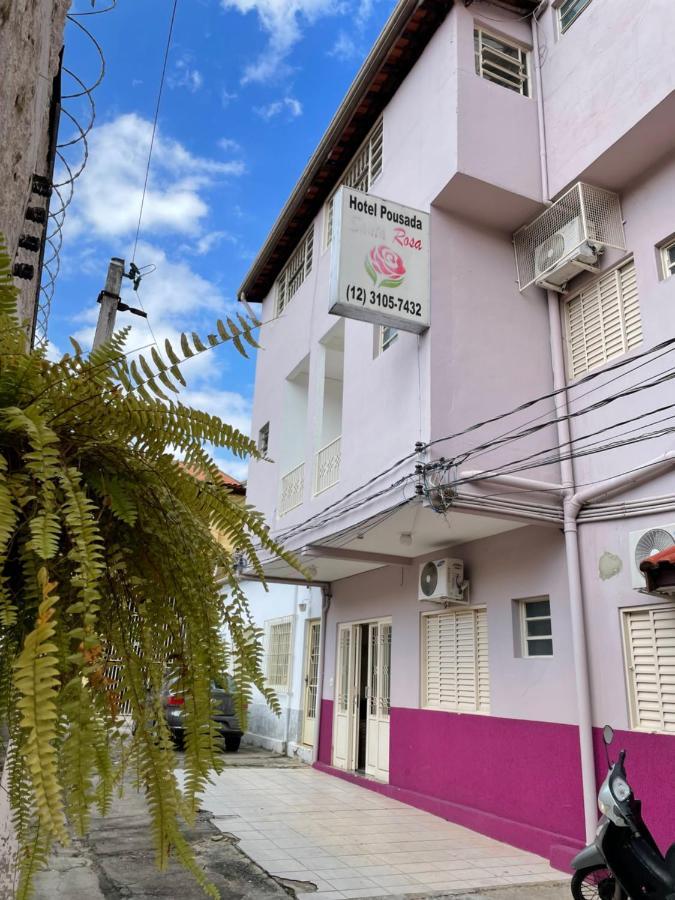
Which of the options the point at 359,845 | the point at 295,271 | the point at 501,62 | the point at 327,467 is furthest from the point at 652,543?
the point at 295,271

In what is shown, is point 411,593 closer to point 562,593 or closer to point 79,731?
point 562,593

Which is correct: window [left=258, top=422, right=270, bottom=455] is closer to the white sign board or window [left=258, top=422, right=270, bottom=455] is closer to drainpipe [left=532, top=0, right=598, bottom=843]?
the white sign board

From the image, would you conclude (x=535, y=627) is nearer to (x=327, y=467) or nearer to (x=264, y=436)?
(x=327, y=467)

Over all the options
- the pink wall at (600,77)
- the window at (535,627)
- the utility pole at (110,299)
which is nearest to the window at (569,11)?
the pink wall at (600,77)

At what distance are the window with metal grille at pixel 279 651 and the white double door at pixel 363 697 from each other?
7.38ft

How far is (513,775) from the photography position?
249 inches

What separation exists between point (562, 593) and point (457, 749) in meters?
2.24

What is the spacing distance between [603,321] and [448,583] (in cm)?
317

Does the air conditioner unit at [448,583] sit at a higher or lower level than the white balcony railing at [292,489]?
lower

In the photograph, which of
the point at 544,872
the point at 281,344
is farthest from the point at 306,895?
the point at 281,344

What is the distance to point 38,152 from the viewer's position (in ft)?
10.2

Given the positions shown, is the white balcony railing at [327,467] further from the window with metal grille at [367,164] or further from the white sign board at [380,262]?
the window with metal grille at [367,164]

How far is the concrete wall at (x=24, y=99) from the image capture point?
205 cm

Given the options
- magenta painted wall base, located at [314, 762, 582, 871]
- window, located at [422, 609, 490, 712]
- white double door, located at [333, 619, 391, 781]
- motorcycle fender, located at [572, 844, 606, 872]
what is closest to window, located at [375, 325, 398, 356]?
window, located at [422, 609, 490, 712]
